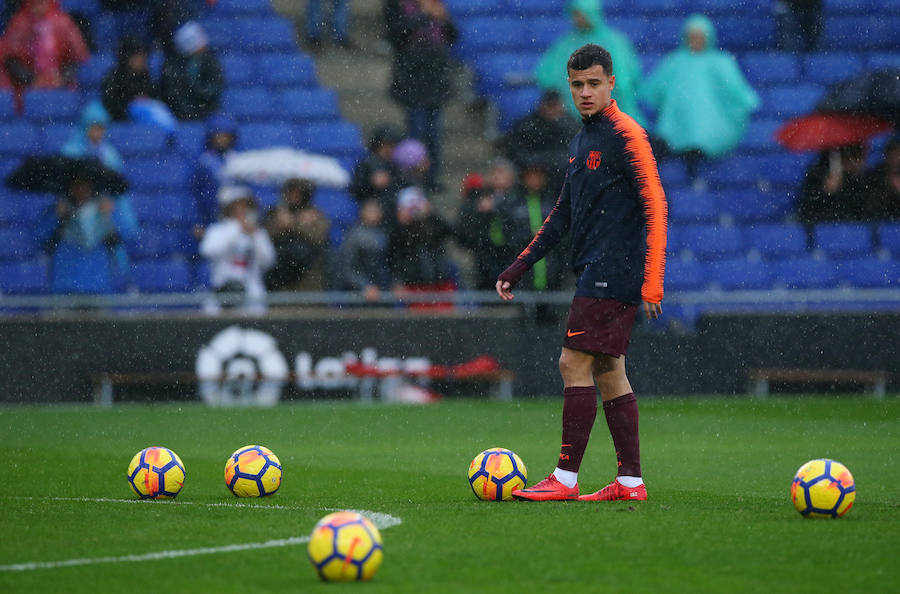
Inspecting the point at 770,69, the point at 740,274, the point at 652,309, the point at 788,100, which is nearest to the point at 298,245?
the point at 740,274

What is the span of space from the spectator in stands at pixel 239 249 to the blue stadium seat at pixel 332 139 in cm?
307

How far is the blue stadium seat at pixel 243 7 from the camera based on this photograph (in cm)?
2078

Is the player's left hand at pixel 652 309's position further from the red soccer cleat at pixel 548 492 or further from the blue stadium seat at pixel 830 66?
the blue stadium seat at pixel 830 66

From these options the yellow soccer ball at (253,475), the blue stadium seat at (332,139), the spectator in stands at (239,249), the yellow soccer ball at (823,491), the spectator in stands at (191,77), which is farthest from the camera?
the blue stadium seat at (332,139)

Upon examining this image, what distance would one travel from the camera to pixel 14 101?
19094mm

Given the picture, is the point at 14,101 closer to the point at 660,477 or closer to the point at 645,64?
the point at 645,64

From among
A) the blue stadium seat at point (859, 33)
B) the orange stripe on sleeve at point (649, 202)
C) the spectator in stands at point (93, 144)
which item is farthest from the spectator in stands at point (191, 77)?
the orange stripe on sleeve at point (649, 202)

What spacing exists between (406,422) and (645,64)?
8.69 metres

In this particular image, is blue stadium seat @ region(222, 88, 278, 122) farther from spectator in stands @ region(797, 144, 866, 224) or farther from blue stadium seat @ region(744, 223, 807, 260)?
spectator in stands @ region(797, 144, 866, 224)

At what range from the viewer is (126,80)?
18469mm

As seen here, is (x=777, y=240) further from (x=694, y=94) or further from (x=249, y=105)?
(x=249, y=105)

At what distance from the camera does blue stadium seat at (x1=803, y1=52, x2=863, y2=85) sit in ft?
70.0

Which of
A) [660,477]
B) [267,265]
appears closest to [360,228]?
[267,265]

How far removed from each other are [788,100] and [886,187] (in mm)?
2926
